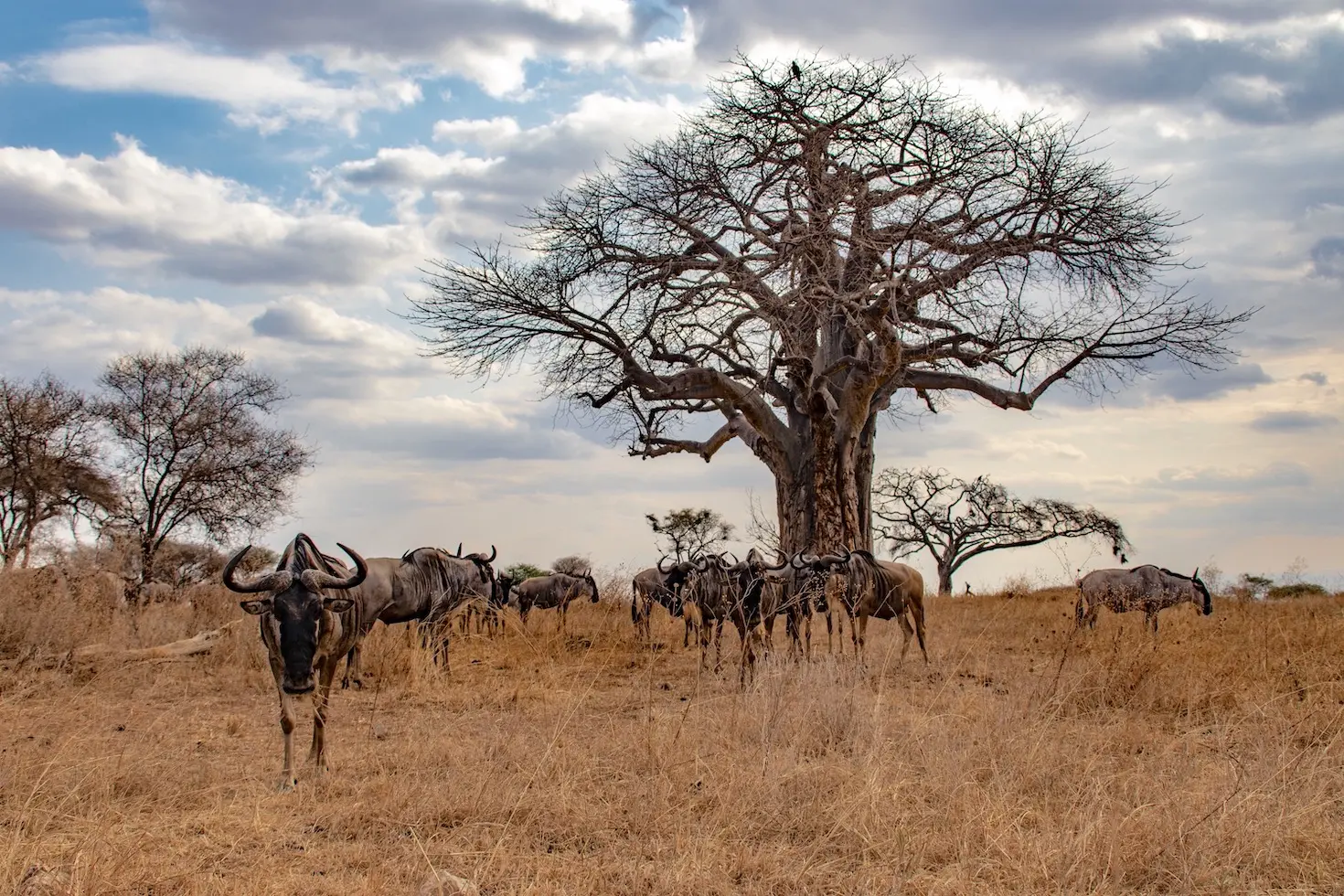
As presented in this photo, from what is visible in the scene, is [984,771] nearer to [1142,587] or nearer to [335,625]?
[335,625]

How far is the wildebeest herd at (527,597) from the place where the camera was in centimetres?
613

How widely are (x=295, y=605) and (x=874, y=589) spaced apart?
19.8 ft

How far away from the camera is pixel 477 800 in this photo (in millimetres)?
5176

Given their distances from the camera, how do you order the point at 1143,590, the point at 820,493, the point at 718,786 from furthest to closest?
the point at 820,493, the point at 1143,590, the point at 718,786

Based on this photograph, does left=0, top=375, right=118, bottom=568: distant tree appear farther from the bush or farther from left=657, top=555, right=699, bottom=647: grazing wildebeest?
the bush

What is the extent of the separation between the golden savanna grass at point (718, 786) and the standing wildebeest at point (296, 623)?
39 cm

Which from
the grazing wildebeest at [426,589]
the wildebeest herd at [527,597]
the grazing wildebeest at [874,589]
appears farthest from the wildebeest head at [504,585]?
the grazing wildebeest at [874,589]

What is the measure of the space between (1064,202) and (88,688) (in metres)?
13.7

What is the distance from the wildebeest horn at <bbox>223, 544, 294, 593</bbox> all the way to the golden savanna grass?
40.6 inches

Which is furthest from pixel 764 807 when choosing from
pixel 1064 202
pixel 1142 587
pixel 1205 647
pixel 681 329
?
pixel 1064 202

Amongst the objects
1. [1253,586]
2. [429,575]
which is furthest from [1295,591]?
[429,575]

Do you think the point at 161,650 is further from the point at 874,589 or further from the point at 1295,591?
the point at 1295,591

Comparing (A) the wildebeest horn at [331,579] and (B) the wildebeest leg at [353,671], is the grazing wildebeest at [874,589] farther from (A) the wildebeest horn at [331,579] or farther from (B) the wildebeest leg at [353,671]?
(A) the wildebeest horn at [331,579]

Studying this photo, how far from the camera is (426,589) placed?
10.1 m
